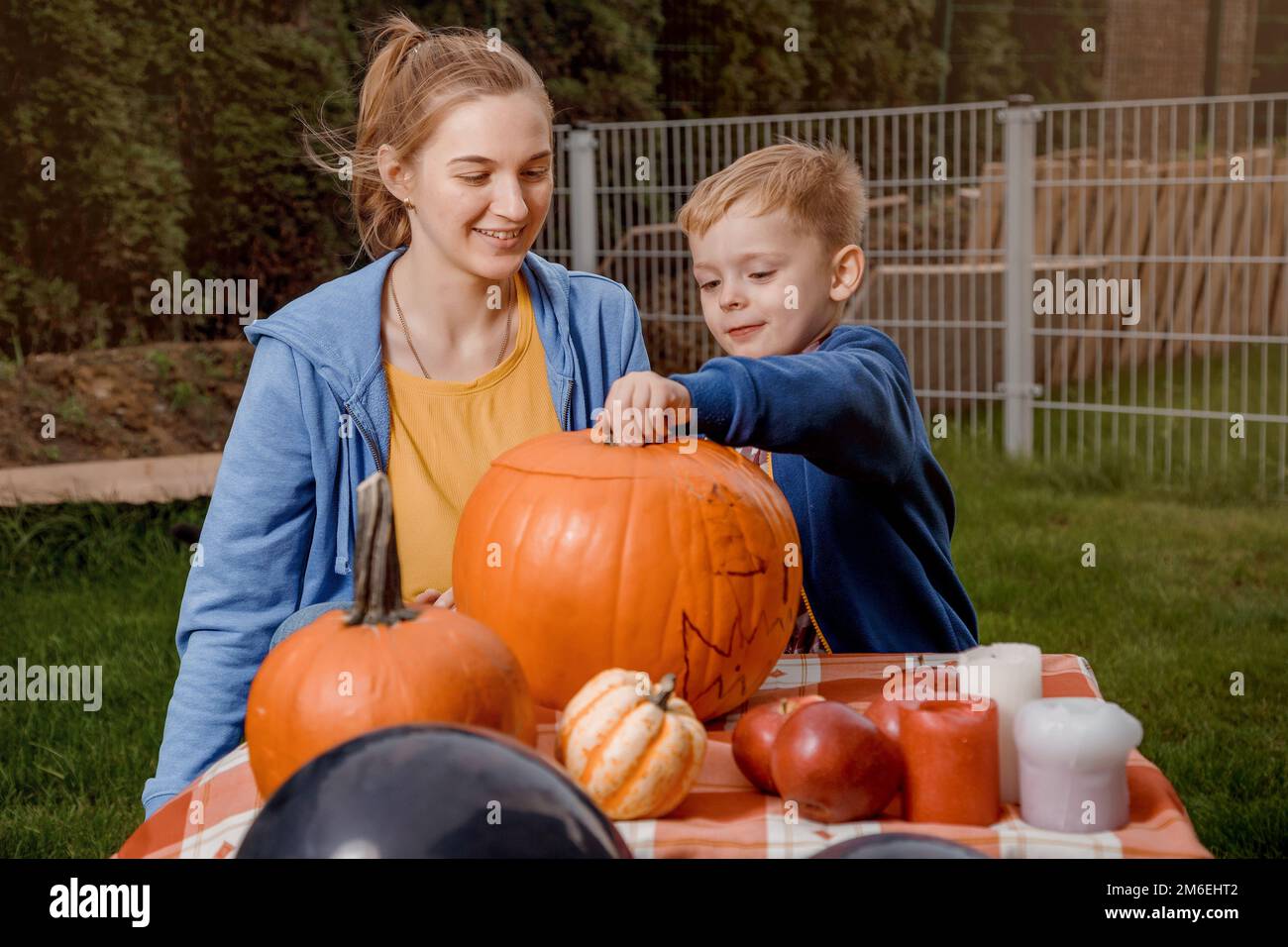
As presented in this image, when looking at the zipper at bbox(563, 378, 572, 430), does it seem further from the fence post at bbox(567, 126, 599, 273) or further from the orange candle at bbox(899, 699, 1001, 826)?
the fence post at bbox(567, 126, 599, 273)

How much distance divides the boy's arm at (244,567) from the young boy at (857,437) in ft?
2.09

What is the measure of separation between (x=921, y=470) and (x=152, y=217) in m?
5.17

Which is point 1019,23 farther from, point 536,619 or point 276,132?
point 536,619

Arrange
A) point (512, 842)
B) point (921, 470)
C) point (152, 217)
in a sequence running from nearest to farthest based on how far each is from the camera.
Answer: point (512, 842)
point (921, 470)
point (152, 217)

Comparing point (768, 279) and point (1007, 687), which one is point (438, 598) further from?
point (1007, 687)

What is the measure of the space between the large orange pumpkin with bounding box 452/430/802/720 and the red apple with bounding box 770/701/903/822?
0.89 ft

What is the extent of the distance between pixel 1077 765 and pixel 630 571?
1.68 feet

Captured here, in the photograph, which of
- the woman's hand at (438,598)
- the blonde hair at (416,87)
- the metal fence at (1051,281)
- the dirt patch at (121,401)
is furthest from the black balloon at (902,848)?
the dirt patch at (121,401)

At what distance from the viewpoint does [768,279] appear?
2.07 m

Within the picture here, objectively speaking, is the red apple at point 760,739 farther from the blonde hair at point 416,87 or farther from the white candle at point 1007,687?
the blonde hair at point 416,87

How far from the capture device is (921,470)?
198cm

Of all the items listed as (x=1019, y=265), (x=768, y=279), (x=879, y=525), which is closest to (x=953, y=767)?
(x=879, y=525)

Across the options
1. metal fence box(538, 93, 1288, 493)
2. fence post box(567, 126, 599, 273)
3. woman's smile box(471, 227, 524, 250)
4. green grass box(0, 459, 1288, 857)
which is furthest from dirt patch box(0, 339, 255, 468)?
woman's smile box(471, 227, 524, 250)
